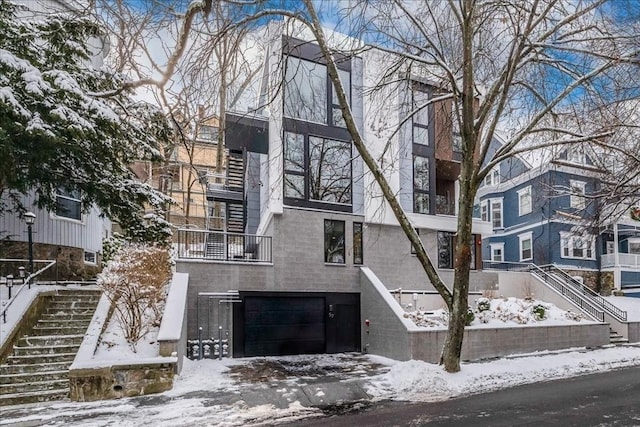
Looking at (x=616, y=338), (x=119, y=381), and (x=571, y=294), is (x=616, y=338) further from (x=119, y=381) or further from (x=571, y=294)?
(x=119, y=381)

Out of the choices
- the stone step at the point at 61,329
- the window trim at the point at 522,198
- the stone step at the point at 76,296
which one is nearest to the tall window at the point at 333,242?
the stone step at the point at 76,296

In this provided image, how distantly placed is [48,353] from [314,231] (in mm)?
7912

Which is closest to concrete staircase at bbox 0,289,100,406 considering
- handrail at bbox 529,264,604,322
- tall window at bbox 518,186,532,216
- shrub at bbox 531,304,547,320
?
shrub at bbox 531,304,547,320

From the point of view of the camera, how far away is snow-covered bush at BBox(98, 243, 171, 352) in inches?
382

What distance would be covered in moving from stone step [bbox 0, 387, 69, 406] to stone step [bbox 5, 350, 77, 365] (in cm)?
102

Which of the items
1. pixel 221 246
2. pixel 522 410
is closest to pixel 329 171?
pixel 221 246

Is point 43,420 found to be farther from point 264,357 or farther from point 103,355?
point 264,357

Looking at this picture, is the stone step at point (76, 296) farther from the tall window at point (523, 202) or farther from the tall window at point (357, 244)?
the tall window at point (523, 202)

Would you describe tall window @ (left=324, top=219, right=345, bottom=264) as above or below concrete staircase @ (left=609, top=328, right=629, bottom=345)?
above

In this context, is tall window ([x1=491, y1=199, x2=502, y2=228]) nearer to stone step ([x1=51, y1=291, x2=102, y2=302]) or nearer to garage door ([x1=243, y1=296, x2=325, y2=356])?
garage door ([x1=243, y1=296, x2=325, y2=356])

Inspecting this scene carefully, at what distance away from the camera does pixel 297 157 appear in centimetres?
1473

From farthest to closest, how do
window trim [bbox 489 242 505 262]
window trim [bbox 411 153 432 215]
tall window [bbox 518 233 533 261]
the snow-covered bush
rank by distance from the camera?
1. window trim [bbox 489 242 505 262]
2. tall window [bbox 518 233 533 261]
3. window trim [bbox 411 153 432 215]
4. the snow-covered bush

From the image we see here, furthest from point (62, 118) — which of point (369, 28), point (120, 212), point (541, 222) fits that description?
point (541, 222)

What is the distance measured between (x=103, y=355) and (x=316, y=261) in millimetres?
7163
